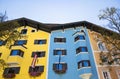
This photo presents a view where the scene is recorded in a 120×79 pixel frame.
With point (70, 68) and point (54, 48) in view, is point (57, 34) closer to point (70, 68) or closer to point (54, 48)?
point (54, 48)

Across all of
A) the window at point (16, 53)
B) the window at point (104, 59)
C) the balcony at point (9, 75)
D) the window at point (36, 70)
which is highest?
the window at point (16, 53)

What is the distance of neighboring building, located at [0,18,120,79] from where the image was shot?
23719mm

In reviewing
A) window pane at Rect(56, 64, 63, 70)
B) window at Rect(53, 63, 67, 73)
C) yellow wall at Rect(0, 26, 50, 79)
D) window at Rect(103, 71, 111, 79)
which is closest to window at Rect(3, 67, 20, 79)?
yellow wall at Rect(0, 26, 50, 79)

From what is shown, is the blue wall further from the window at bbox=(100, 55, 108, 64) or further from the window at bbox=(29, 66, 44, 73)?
the window at bbox=(100, 55, 108, 64)

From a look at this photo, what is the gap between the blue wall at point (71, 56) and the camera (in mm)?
23462

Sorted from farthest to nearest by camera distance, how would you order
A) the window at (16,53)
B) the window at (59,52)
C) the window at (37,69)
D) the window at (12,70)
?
the window at (59,52), the window at (16,53), the window at (37,69), the window at (12,70)

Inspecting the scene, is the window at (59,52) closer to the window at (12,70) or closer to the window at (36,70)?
the window at (36,70)

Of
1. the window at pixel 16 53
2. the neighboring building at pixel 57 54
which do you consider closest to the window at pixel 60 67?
the neighboring building at pixel 57 54

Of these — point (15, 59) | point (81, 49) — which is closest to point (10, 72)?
point (15, 59)

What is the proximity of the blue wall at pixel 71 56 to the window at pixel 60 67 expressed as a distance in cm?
52

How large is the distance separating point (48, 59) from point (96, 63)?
27.6ft

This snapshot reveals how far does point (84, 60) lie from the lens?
24.4 m

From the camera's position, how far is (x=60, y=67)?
24844 millimetres

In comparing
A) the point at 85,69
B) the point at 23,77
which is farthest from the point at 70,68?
the point at 23,77
